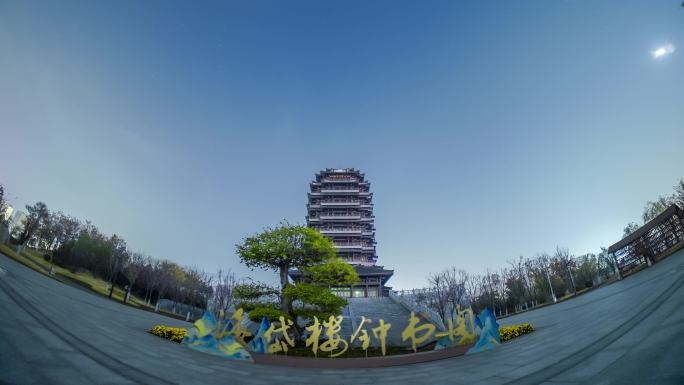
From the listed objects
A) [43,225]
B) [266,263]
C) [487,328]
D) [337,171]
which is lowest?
[487,328]

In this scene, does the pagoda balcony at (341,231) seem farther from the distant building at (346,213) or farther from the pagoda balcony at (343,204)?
the pagoda balcony at (343,204)

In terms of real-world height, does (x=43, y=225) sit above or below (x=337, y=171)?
below

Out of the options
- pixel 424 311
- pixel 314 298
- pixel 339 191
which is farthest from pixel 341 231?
pixel 314 298

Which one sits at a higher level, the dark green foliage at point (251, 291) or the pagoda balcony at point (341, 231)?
the pagoda balcony at point (341, 231)

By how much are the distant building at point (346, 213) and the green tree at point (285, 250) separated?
104ft

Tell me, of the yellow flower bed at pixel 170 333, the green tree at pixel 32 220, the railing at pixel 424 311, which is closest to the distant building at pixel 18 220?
the green tree at pixel 32 220

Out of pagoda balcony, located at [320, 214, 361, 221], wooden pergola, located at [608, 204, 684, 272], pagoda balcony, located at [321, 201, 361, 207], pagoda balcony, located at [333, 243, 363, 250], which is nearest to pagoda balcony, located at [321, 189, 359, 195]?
pagoda balcony, located at [321, 201, 361, 207]

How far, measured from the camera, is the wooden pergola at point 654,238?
35.8 ft

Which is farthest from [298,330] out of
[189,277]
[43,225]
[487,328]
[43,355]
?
[43,225]

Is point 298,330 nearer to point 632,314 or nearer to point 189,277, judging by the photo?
point 632,314

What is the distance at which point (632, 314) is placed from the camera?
4938 mm

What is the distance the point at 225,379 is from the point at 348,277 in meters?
9.81

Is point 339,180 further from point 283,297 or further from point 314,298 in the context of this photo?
point 314,298

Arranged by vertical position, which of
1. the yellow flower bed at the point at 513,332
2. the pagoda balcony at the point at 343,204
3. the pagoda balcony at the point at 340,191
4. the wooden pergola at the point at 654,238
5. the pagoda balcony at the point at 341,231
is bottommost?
the yellow flower bed at the point at 513,332
